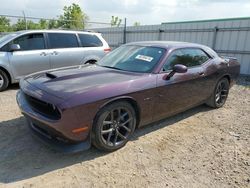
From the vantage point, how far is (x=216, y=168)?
3.15m

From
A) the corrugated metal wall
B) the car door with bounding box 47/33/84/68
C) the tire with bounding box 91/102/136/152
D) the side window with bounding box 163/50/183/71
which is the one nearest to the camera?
the tire with bounding box 91/102/136/152

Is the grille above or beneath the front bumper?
above

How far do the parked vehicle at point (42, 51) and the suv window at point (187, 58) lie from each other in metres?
3.65

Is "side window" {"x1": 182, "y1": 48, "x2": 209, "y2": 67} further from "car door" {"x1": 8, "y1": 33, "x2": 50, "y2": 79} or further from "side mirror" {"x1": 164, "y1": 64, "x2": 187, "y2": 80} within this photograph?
"car door" {"x1": 8, "y1": 33, "x2": 50, "y2": 79}

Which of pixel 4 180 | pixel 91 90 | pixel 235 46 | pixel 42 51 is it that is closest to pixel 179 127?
pixel 91 90

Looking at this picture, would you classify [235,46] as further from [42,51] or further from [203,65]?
[42,51]

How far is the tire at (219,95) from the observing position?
522 centimetres

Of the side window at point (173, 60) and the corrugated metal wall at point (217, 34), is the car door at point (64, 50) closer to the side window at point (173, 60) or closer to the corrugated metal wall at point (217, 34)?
the side window at point (173, 60)

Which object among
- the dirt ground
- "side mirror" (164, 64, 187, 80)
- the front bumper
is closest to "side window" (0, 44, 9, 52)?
the dirt ground

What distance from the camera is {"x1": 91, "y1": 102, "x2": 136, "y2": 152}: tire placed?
3.14 metres

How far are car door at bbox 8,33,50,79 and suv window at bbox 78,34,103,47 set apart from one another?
118 centimetres

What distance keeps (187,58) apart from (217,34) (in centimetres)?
624

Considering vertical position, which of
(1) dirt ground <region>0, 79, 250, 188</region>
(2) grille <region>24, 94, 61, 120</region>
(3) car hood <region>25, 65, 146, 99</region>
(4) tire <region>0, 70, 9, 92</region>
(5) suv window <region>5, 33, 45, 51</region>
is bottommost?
(1) dirt ground <region>0, 79, 250, 188</region>

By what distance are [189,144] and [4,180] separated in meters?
2.60
